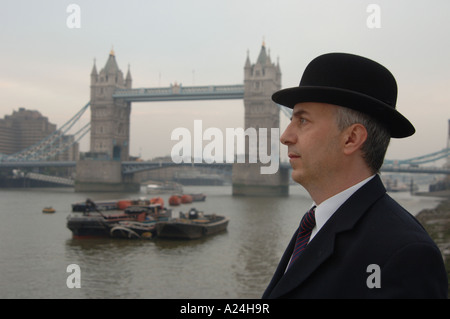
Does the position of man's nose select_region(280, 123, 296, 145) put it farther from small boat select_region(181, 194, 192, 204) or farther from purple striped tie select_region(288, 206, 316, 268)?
small boat select_region(181, 194, 192, 204)

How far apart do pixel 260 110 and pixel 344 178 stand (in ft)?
195

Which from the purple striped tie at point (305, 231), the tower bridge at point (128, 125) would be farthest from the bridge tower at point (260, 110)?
the purple striped tie at point (305, 231)

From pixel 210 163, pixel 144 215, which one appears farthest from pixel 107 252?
pixel 210 163

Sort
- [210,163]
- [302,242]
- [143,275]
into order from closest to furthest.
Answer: [302,242] → [143,275] → [210,163]

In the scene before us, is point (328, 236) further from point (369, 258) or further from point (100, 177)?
point (100, 177)

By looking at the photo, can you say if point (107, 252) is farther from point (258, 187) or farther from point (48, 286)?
point (258, 187)

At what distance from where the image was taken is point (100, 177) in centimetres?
6200

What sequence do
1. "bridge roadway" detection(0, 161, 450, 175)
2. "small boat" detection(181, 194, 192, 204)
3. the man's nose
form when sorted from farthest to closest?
"bridge roadway" detection(0, 161, 450, 175), "small boat" detection(181, 194, 192, 204), the man's nose

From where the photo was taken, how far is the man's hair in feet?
4.72

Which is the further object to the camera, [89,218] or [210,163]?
[210,163]

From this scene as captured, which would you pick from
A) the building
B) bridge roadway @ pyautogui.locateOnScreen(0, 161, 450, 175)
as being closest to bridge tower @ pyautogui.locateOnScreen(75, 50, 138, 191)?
bridge roadway @ pyautogui.locateOnScreen(0, 161, 450, 175)

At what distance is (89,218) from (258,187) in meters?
35.8

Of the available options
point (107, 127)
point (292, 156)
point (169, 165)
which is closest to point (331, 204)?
point (292, 156)

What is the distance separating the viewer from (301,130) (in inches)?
58.8
